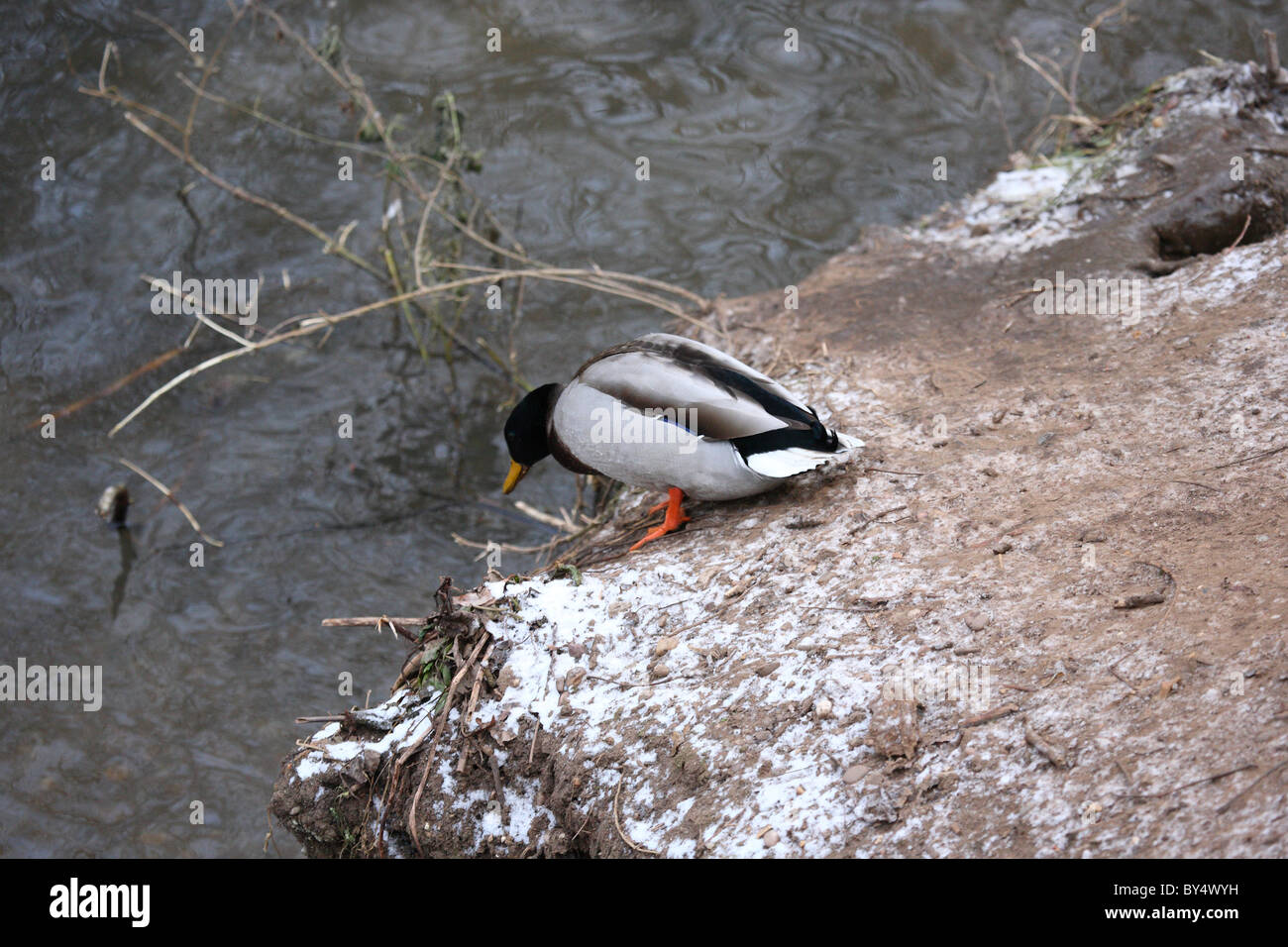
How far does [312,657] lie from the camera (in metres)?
5.61

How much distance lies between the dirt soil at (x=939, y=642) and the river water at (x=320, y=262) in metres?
2.12

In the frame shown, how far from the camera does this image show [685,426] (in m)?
3.74

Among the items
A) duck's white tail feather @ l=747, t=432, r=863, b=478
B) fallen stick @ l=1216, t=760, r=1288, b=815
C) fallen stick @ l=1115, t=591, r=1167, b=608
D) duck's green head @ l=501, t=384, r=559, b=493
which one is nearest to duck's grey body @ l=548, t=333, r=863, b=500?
duck's white tail feather @ l=747, t=432, r=863, b=478

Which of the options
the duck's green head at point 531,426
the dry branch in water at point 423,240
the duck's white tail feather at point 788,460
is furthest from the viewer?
the dry branch in water at point 423,240

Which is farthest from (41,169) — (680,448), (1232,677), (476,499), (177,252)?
(1232,677)

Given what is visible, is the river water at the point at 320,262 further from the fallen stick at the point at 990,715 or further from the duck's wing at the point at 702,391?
the fallen stick at the point at 990,715

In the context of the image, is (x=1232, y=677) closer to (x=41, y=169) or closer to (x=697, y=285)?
(x=697, y=285)

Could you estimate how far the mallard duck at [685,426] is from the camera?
3662mm

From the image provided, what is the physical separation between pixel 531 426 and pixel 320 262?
395 cm

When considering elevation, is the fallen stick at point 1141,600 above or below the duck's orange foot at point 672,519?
above

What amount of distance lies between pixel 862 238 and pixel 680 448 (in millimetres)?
3185

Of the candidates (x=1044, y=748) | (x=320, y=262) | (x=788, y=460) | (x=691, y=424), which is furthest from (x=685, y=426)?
(x=320, y=262)

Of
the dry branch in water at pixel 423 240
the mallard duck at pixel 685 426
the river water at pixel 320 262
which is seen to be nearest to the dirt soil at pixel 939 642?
the mallard duck at pixel 685 426

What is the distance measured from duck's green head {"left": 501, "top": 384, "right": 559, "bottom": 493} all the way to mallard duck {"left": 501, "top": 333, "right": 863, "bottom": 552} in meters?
0.30
